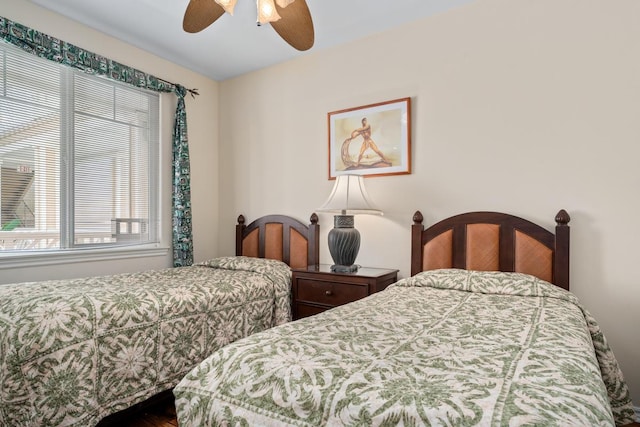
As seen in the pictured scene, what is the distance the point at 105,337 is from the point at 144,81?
2.20 m

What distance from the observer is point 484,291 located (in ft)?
6.42

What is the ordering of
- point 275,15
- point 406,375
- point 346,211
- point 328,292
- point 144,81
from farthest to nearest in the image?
point 144,81 < point 346,211 < point 328,292 < point 275,15 < point 406,375

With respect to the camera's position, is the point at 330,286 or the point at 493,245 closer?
the point at 493,245

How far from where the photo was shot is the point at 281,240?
10.9 feet

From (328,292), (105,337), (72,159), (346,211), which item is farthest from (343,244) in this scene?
(72,159)

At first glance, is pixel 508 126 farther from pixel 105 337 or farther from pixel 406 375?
pixel 105 337

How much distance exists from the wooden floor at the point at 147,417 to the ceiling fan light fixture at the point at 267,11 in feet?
6.53

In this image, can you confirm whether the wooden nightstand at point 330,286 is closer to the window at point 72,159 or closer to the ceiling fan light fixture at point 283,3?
the window at point 72,159

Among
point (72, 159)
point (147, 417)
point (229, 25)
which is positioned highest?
point (229, 25)

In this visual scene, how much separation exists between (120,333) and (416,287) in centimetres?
154

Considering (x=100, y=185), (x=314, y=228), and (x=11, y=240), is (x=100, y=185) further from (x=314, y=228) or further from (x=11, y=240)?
(x=314, y=228)

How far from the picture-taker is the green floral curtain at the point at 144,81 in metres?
2.40

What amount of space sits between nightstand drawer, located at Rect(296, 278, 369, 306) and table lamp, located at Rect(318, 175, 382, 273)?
141 mm

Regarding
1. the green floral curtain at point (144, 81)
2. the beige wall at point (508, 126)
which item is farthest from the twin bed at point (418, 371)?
the green floral curtain at point (144, 81)
